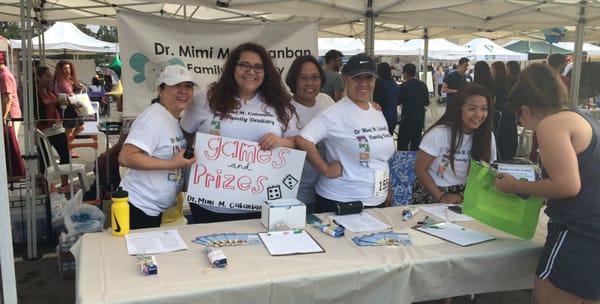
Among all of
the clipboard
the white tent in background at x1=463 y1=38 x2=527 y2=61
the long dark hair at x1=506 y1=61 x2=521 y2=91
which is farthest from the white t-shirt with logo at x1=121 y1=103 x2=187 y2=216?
the white tent in background at x1=463 y1=38 x2=527 y2=61

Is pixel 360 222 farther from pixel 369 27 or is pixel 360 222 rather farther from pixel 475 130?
pixel 369 27

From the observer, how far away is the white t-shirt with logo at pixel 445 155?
8.75ft

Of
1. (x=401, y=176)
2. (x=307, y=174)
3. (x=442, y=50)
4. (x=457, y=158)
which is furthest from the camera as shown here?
(x=442, y=50)

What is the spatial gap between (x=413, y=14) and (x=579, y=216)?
148 inches

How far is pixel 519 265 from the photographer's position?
2.00 meters

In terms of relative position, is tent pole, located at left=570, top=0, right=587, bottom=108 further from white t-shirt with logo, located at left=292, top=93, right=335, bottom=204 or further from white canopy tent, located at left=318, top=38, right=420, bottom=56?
white canopy tent, located at left=318, top=38, right=420, bottom=56

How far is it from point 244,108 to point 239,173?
326 mm

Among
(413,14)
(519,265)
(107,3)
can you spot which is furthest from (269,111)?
(107,3)

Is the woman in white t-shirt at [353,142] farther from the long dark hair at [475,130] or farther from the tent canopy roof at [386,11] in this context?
the tent canopy roof at [386,11]

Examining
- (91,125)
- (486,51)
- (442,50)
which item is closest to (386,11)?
(91,125)

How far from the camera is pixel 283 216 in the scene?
7.01ft

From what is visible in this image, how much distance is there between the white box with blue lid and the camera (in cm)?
212

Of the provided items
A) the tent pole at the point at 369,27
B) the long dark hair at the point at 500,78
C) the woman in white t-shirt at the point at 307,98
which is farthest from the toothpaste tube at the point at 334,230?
the long dark hair at the point at 500,78

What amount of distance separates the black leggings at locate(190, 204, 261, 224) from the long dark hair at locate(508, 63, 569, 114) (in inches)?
53.6
